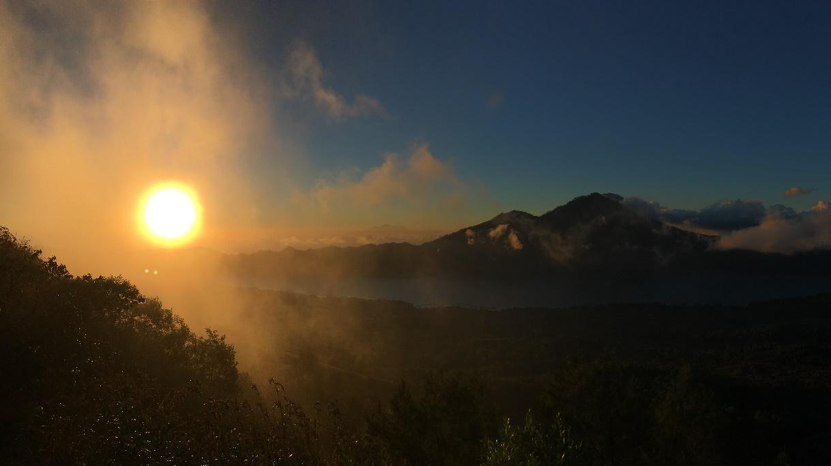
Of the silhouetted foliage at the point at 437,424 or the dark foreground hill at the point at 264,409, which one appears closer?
the dark foreground hill at the point at 264,409

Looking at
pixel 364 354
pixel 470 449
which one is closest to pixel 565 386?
pixel 470 449

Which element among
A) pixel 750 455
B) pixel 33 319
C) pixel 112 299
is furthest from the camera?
pixel 750 455

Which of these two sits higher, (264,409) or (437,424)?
(264,409)

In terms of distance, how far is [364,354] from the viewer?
131375 millimetres

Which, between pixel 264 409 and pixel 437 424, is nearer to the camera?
pixel 264 409

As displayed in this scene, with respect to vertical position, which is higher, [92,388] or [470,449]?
[92,388]

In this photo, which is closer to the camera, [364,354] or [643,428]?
[643,428]

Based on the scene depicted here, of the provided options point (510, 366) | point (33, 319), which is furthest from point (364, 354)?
point (33, 319)

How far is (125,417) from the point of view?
10148mm

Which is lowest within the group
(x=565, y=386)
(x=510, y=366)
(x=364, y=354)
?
(x=510, y=366)

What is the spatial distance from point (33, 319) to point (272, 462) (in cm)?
1588

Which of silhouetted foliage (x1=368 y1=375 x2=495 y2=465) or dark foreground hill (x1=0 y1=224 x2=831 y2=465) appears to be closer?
dark foreground hill (x1=0 y1=224 x2=831 y2=465)

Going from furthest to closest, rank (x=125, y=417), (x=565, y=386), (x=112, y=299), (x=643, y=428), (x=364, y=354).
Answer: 1. (x=364, y=354)
2. (x=565, y=386)
3. (x=643, y=428)
4. (x=112, y=299)
5. (x=125, y=417)

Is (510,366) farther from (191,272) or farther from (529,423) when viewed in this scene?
(191,272)
